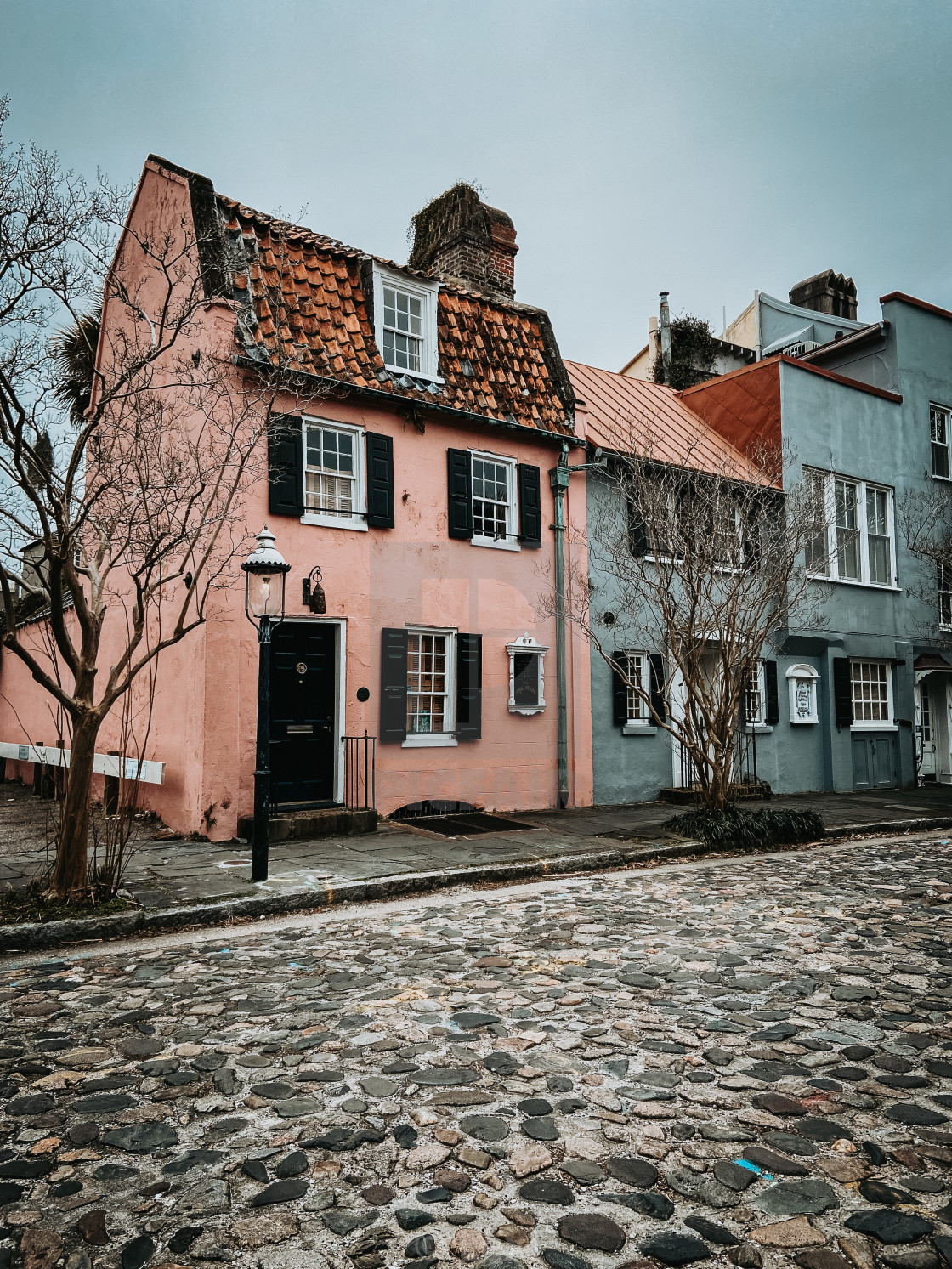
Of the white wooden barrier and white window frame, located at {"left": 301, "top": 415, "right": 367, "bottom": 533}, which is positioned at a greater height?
white window frame, located at {"left": 301, "top": 415, "right": 367, "bottom": 533}

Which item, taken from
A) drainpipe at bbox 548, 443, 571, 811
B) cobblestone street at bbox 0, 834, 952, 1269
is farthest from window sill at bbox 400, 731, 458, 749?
cobblestone street at bbox 0, 834, 952, 1269

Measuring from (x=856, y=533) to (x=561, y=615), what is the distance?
8189 mm

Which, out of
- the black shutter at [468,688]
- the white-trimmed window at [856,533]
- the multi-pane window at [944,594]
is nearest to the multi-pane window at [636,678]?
the black shutter at [468,688]

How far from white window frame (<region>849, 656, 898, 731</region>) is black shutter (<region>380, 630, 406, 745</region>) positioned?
10321 mm

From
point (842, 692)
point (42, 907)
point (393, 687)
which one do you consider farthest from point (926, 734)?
point (42, 907)

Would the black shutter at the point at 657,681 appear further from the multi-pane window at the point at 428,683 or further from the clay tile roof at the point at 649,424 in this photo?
the multi-pane window at the point at 428,683

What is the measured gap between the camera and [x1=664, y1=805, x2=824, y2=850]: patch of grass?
10734 mm

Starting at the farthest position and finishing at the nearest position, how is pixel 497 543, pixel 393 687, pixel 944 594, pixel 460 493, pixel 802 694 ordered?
1. pixel 944 594
2. pixel 802 694
3. pixel 497 543
4. pixel 460 493
5. pixel 393 687

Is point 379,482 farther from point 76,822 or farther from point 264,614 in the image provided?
point 76,822

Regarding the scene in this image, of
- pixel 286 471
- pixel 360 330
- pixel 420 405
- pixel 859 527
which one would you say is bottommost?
pixel 286 471

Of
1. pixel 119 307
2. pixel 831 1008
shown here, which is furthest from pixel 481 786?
pixel 119 307

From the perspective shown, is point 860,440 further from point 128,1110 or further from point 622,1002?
→ point 128,1110

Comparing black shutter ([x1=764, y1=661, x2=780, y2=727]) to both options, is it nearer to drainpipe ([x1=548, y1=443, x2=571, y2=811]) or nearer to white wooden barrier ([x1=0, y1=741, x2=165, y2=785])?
drainpipe ([x1=548, y1=443, x2=571, y2=811])

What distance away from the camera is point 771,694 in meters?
16.6
